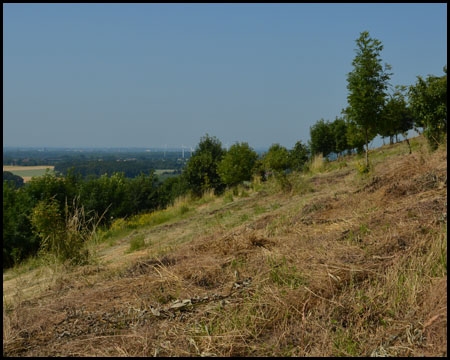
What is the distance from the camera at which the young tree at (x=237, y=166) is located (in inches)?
1054

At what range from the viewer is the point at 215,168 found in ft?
104

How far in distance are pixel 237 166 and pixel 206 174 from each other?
4.39 meters

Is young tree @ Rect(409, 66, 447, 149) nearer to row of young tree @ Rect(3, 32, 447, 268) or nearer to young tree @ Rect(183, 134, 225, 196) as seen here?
row of young tree @ Rect(3, 32, 447, 268)

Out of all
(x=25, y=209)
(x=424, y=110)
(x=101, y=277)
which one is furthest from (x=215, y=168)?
(x=101, y=277)

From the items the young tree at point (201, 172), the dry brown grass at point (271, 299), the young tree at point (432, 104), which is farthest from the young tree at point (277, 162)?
the dry brown grass at point (271, 299)

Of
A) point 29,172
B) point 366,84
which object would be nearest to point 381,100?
point 366,84

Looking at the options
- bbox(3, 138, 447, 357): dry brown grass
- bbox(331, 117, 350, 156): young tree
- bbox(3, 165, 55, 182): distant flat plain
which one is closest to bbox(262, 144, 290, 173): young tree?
bbox(3, 165, 55, 182): distant flat plain

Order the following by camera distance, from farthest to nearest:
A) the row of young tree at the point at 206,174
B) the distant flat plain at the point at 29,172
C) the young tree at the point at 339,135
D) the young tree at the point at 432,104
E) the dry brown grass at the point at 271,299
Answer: the young tree at the point at 339,135
the distant flat plain at the point at 29,172
the young tree at the point at 432,104
the row of young tree at the point at 206,174
the dry brown grass at the point at 271,299

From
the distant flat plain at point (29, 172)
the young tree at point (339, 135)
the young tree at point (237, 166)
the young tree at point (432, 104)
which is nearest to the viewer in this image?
the young tree at point (432, 104)

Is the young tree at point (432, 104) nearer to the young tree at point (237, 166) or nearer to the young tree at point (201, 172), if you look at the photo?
the young tree at point (237, 166)

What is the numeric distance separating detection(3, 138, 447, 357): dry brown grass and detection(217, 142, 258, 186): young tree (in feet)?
67.6

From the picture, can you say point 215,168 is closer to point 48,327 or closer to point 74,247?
point 74,247

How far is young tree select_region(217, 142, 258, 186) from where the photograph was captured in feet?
87.9

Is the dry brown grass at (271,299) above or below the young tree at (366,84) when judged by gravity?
below
